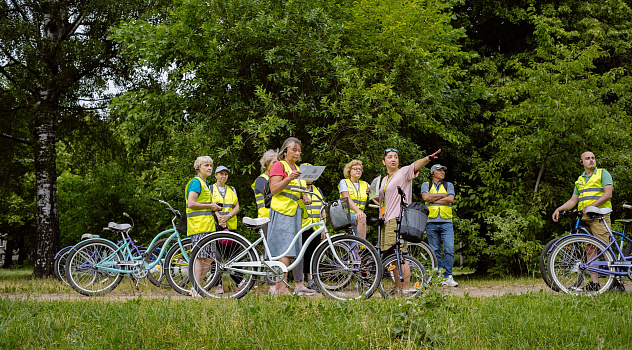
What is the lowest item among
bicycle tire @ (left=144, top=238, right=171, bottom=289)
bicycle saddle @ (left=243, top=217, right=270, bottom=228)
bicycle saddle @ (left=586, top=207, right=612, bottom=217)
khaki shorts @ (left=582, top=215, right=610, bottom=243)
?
bicycle tire @ (left=144, top=238, right=171, bottom=289)

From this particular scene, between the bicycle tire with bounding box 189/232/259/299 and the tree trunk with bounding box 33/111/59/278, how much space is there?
9168mm

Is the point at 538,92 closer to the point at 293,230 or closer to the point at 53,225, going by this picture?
the point at 293,230

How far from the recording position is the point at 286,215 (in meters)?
6.51

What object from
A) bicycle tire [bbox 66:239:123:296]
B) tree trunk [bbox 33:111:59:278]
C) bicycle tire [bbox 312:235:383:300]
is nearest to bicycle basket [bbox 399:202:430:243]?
bicycle tire [bbox 312:235:383:300]

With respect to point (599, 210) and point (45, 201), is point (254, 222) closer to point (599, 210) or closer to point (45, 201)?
point (599, 210)

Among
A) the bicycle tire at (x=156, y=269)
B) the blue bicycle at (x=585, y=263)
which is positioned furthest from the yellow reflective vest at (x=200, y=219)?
the blue bicycle at (x=585, y=263)

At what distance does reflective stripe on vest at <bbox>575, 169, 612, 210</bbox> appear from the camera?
751 cm

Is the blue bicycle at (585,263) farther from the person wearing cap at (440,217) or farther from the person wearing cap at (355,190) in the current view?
the person wearing cap at (355,190)

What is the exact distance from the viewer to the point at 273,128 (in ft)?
30.4

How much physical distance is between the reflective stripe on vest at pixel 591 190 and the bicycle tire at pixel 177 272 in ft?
18.4

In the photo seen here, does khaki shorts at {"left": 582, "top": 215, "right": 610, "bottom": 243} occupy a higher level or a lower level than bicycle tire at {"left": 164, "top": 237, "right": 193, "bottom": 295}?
higher

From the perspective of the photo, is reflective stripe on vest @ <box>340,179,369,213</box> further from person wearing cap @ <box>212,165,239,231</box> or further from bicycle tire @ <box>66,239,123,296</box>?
bicycle tire @ <box>66,239,123,296</box>

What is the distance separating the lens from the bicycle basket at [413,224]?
5.98 m

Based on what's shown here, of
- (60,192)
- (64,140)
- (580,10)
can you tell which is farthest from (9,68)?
(580,10)
